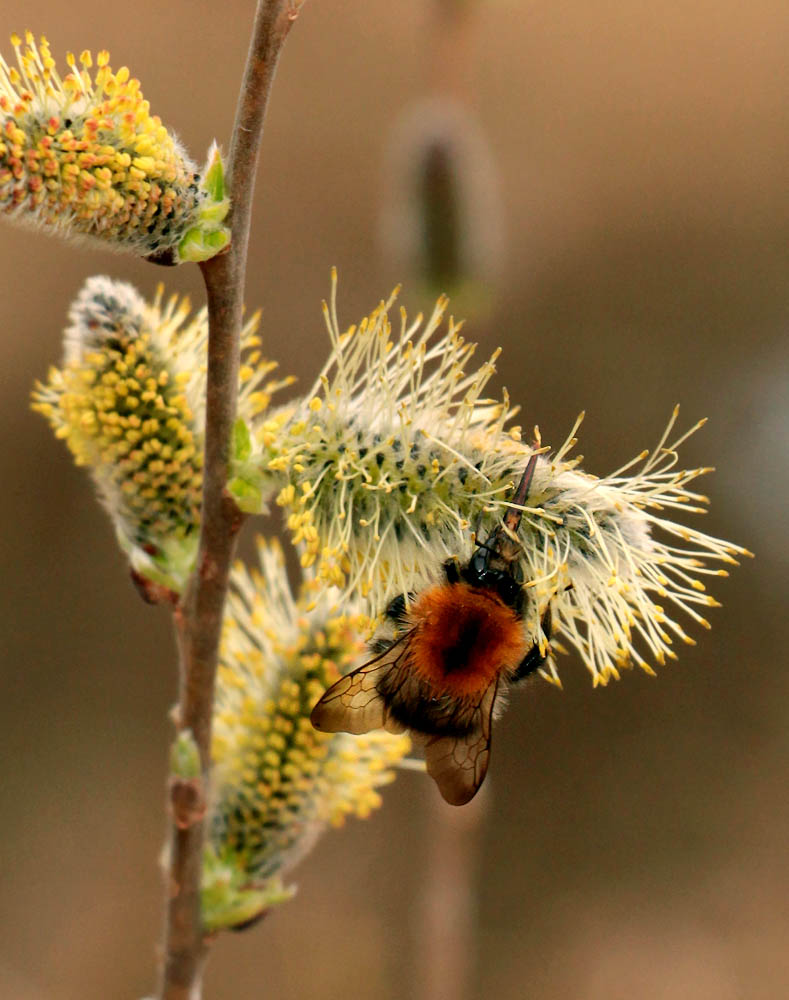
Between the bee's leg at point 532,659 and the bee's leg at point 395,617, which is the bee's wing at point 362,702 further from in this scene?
the bee's leg at point 532,659

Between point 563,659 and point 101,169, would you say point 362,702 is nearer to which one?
point 101,169

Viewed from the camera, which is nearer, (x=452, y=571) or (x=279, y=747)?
(x=452, y=571)

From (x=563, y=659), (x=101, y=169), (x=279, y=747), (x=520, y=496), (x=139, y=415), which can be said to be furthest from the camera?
(x=563, y=659)

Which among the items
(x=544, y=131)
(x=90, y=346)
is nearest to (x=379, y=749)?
(x=90, y=346)

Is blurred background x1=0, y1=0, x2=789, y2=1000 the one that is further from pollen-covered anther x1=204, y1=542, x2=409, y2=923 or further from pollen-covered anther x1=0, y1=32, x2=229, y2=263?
pollen-covered anther x1=0, y1=32, x2=229, y2=263

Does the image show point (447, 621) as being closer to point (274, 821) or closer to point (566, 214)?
point (274, 821)

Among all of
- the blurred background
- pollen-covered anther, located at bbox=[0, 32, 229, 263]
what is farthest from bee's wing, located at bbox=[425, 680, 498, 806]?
the blurred background

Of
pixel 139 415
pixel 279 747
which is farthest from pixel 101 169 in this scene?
pixel 279 747

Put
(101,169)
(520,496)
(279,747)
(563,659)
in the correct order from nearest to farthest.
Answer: (101,169)
(520,496)
(279,747)
(563,659)
